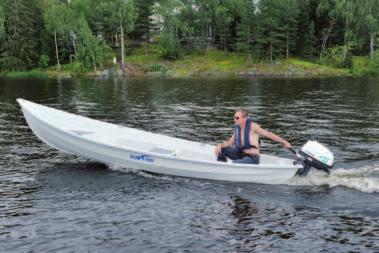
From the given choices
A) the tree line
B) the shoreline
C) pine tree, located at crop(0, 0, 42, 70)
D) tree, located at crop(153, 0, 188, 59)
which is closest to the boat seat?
the shoreline

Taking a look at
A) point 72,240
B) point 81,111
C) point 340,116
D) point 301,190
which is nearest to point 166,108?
point 81,111

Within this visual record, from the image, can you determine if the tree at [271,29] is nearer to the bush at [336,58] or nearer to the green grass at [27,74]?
the bush at [336,58]

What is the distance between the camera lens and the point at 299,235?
998 cm

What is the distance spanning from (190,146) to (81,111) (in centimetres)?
1569

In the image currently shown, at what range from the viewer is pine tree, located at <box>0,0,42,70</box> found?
7862 cm

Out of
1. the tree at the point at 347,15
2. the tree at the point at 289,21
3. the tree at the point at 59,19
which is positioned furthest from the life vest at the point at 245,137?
the tree at the point at 59,19

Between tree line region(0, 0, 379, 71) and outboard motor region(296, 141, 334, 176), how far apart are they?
5935 centimetres

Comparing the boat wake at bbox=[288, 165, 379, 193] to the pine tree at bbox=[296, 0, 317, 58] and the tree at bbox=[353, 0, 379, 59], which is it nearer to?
the tree at bbox=[353, 0, 379, 59]

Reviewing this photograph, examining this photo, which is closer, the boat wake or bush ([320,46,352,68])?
the boat wake

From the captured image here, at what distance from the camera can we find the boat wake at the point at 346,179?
12.7 metres

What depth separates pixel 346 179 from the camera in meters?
13.2

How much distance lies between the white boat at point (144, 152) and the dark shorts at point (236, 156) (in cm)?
40

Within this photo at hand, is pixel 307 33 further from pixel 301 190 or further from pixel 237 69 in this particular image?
pixel 301 190

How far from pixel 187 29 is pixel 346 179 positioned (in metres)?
72.8
